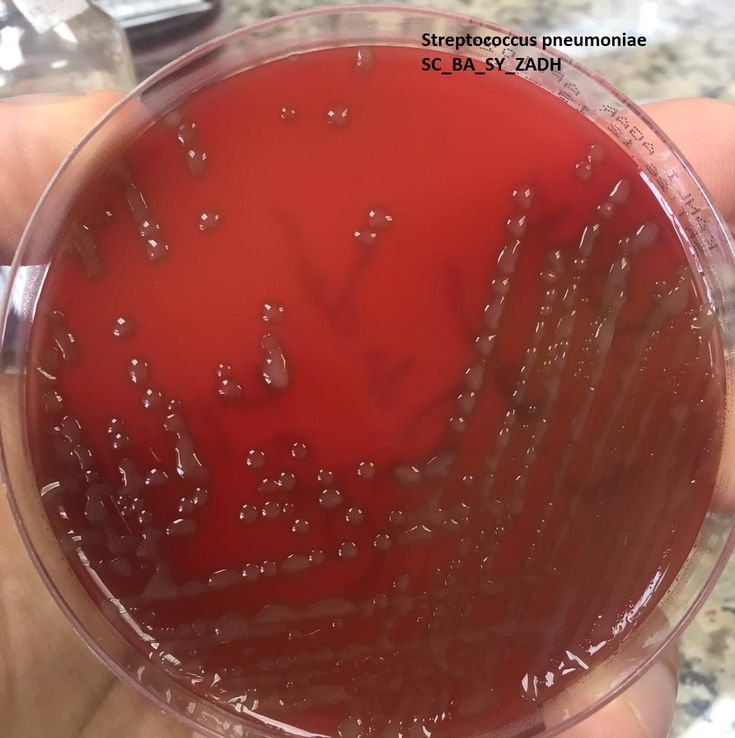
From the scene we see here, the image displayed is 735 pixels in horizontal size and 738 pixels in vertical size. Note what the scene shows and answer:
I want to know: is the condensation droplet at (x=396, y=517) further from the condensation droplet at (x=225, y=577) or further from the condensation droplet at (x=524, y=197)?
the condensation droplet at (x=524, y=197)

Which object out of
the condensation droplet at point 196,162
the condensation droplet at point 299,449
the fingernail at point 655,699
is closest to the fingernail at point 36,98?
the condensation droplet at point 196,162

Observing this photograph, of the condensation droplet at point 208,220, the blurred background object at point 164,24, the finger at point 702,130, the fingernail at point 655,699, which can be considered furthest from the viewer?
the blurred background object at point 164,24

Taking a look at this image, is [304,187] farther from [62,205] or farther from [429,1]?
[429,1]

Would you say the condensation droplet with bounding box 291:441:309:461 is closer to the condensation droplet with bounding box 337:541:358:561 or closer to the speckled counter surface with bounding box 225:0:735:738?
the condensation droplet with bounding box 337:541:358:561

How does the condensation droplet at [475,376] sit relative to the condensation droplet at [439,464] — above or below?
above

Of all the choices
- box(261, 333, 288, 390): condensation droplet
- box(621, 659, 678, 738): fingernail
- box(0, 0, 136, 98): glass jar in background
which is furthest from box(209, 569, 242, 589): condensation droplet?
box(0, 0, 136, 98): glass jar in background

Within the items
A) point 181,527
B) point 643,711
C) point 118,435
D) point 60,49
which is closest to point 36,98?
point 60,49

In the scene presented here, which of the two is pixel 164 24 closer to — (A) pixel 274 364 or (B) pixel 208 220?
(B) pixel 208 220
